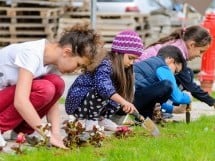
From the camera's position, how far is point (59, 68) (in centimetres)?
519

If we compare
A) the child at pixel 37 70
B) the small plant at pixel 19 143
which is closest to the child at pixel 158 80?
the child at pixel 37 70

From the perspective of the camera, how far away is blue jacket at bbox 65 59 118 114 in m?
5.82

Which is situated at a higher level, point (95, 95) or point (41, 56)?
point (41, 56)

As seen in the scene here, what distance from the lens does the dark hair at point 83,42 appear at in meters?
5.07

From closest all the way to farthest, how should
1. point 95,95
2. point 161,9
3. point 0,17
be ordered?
point 95,95 < point 0,17 < point 161,9

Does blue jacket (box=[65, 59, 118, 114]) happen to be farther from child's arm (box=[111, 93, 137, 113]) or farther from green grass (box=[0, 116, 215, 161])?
green grass (box=[0, 116, 215, 161])

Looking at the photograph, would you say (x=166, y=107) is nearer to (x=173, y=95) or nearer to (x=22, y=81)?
(x=173, y=95)

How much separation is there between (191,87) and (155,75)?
0.42m

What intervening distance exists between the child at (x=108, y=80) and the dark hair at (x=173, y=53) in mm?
704

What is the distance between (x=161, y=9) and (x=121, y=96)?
521 inches

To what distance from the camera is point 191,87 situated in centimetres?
696

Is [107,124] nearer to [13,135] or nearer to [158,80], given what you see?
[158,80]

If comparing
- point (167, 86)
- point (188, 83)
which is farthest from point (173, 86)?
point (188, 83)

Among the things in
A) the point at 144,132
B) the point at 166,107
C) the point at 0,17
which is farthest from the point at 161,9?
the point at 144,132
